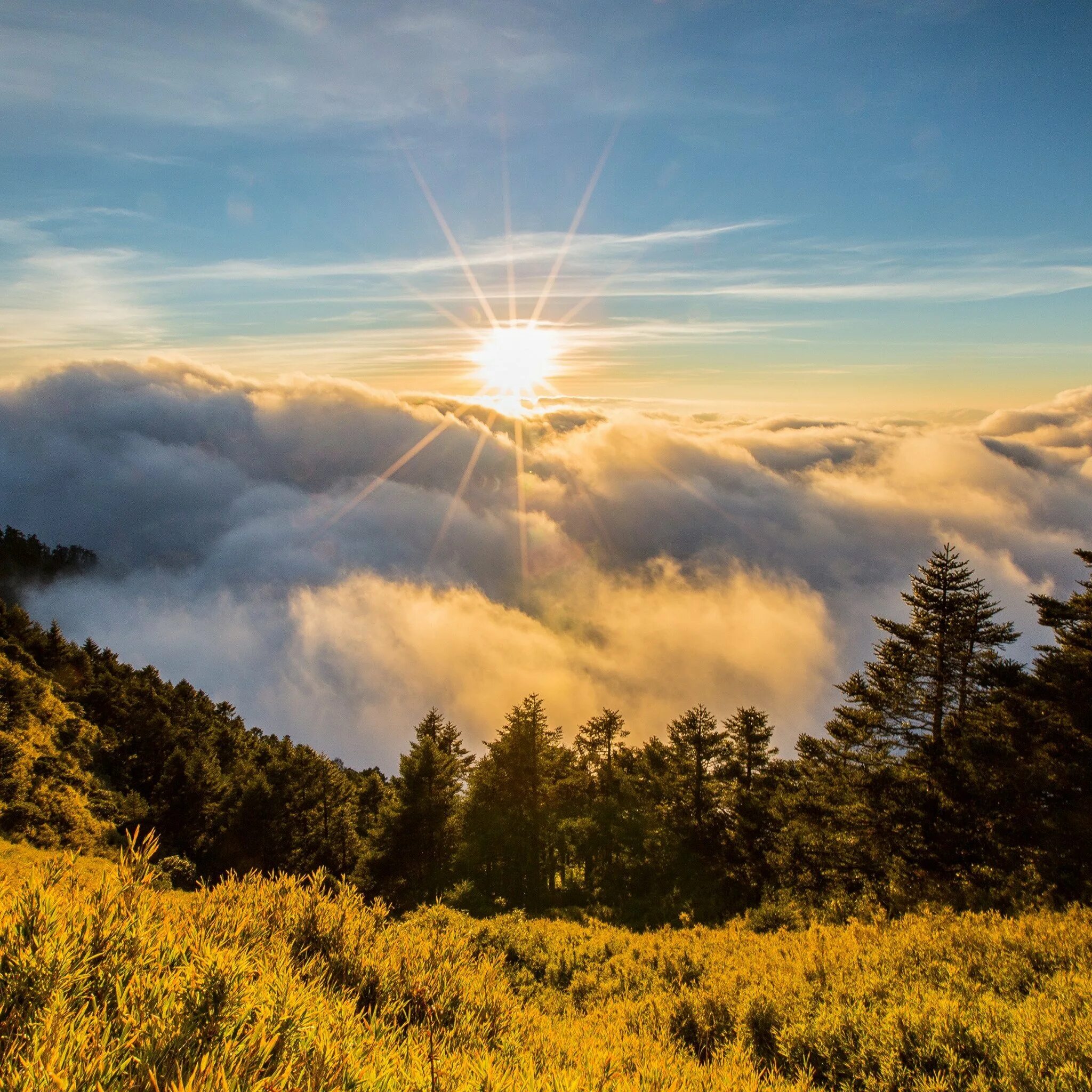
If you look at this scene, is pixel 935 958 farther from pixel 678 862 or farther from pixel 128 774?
pixel 128 774

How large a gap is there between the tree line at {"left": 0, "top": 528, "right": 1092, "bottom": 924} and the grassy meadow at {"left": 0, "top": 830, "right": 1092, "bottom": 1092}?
7.31m

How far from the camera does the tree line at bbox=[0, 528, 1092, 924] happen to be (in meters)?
19.9

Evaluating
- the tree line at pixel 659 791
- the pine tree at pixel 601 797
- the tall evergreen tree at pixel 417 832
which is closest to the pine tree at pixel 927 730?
the tree line at pixel 659 791

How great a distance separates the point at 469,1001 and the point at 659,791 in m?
39.0

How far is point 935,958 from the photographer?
9461 millimetres

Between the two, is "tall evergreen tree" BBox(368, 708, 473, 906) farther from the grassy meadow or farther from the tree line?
the grassy meadow

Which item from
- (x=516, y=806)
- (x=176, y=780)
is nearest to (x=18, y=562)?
(x=176, y=780)

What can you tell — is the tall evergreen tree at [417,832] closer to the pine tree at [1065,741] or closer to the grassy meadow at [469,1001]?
the grassy meadow at [469,1001]

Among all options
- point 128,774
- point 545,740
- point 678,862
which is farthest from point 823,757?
point 128,774

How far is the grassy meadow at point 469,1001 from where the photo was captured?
319 centimetres

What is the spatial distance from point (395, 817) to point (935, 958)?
107 feet

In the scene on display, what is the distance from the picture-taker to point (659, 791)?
1683 inches

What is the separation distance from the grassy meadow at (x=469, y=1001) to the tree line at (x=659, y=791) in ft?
24.0

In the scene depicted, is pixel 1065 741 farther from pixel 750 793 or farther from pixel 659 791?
pixel 659 791
